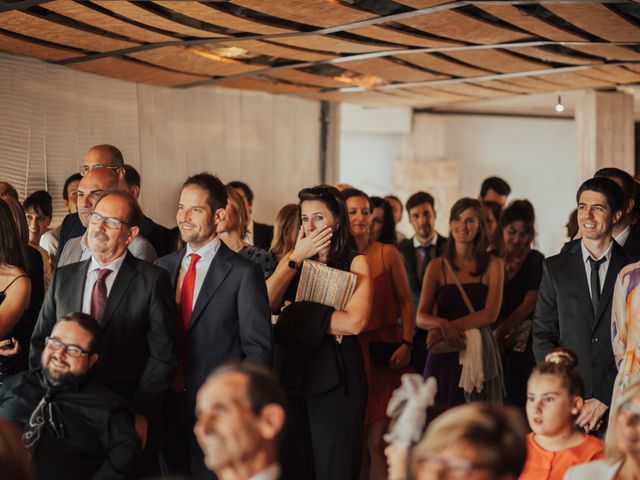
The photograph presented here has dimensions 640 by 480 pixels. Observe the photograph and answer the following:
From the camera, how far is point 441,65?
9844 millimetres

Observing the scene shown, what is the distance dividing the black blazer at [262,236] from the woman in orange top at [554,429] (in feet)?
16.7

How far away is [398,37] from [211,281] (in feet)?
12.9

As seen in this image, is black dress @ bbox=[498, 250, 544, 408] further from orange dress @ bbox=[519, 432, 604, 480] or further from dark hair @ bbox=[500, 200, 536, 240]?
orange dress @ bbox=[519, 432, 604, 480]

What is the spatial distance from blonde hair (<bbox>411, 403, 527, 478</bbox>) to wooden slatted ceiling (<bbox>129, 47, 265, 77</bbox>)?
6.47m

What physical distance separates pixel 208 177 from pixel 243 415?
2.04 metres

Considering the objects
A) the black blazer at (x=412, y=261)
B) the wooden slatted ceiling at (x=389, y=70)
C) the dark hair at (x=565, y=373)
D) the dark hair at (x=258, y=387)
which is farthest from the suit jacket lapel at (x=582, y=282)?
the wooden slatted ceiling at (x=389, y=70)

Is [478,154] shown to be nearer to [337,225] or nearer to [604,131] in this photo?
[604,131]

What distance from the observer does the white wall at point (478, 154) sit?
54.9 feet

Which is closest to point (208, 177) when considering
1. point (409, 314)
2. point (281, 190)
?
point (409, 314)

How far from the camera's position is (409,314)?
6320 mm

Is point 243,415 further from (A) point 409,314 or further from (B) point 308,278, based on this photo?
(A) point 409,314

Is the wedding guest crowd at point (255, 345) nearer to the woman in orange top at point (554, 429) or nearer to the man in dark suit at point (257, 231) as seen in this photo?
the woman in orange top at point (554, 429)

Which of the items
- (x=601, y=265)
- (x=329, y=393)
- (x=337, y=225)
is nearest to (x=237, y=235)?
(x=337, y=225)

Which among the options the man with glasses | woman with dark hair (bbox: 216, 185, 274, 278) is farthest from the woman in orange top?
woman with dark hair (bbox: 216, 185, 274, 278)
